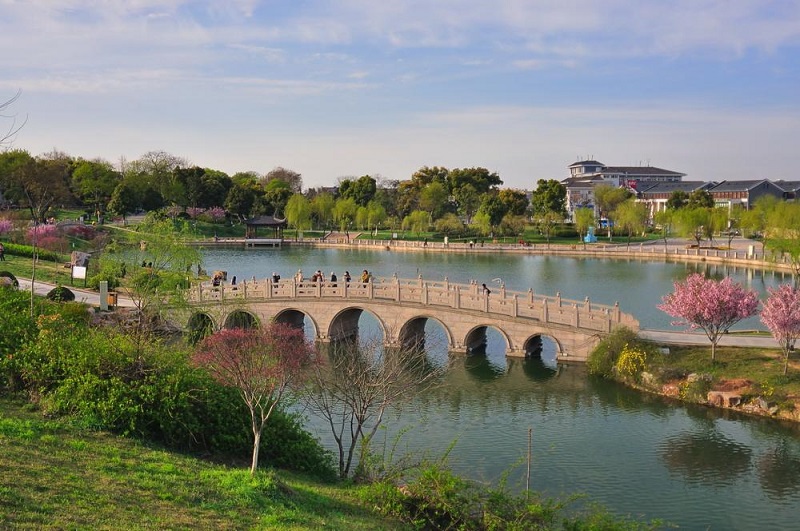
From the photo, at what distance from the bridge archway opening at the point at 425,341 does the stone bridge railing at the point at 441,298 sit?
1.28 meters

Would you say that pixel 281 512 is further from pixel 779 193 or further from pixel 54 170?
pixel 779 193

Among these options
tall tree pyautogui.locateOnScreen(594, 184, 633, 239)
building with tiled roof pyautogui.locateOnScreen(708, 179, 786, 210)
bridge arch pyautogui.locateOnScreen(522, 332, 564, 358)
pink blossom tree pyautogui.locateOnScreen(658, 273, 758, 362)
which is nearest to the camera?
pink blossom tree pyautogui.locateOnScreen(658, 273, 758, 362)

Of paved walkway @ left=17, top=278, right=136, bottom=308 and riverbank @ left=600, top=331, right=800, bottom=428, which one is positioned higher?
paved walkway @ left=17, top=278, right=136, bottom=308

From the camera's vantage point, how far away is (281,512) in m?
12.4

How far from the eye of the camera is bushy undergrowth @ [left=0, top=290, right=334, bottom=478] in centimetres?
1575

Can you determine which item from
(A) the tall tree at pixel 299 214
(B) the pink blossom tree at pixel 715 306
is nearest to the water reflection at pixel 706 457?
(B) the pink blossom tree at pixel 715 306

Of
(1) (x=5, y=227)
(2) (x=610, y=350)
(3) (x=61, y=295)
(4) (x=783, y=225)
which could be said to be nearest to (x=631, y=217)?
(4) (x=783, y=225)

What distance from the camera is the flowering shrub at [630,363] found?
26984 millimetres

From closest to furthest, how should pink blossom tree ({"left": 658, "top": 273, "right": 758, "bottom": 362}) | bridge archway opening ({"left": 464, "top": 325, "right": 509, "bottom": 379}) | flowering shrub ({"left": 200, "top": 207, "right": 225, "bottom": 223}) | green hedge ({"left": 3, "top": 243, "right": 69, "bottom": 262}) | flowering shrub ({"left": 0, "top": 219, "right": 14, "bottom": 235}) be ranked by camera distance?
pink blossom tree ({"left": 658, "top": 273, "right": 758, "bottom": 362}), bridge archway opening ({"left": 464, "top": 325, "right": 509, "bottom": 379}), green hedge ({"left": 3, "top": 243, "right": 69, "bottom": 262}), flowering shrub ({"left": 0, "top": 219, "right": 14, "bottom": 235}), flowering shrub ({"left": 200, "top": 207, "right": 225, "bottom": 223})

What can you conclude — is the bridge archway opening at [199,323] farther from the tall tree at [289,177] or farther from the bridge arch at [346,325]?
the tall tree at [289,177]

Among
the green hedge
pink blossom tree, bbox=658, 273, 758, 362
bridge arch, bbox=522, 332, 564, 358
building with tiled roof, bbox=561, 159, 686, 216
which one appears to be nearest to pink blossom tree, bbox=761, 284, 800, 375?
pink blossom tree, bbox=658, 273, 758, 362

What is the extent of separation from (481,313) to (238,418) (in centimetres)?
1641

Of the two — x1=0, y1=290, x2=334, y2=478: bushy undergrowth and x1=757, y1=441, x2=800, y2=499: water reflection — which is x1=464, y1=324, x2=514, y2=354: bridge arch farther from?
x1=0, y1=290, x2=334, y2=478: bushy undergrowth

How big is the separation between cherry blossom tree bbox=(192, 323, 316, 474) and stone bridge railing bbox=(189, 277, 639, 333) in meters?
13.5
